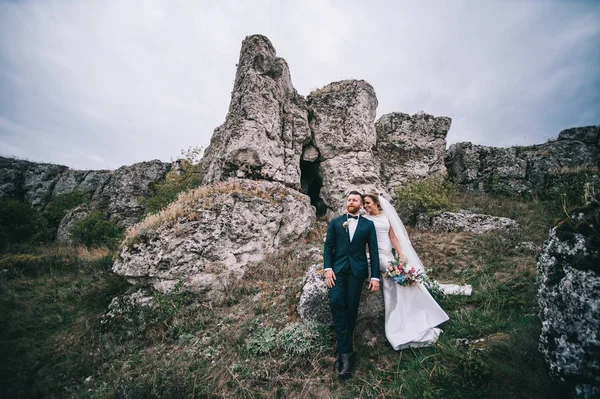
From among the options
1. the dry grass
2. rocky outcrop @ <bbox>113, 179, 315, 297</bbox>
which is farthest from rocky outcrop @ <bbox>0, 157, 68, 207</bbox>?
rocky outcrop @ <bbox>113, 179, 315, 297</bbox>

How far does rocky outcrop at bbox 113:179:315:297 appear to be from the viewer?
671cm

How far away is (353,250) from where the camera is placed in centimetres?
408

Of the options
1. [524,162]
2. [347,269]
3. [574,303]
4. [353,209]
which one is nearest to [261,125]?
[353,209]

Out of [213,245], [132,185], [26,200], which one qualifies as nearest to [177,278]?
[213,245]

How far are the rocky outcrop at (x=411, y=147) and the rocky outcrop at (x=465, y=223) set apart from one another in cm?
440

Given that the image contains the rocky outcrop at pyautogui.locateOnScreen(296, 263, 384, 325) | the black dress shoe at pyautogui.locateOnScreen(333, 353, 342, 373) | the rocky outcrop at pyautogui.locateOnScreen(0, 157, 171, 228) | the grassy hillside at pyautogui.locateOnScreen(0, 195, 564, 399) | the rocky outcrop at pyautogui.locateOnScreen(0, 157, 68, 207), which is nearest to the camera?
the grassy hillside at pyautogui.locateOnScreen(0, 195, 564, 399)

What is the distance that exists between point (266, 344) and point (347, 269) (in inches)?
90.0

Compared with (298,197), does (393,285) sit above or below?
below

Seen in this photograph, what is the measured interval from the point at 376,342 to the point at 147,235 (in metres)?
6.99

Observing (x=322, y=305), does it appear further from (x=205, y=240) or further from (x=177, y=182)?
(x=177, y=182)

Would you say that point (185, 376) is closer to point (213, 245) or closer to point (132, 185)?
point (213, 245)

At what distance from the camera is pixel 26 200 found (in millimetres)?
20812

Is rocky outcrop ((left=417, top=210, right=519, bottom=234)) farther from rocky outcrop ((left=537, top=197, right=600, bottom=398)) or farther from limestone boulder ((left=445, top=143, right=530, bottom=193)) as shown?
rocky outcrop ((left=537, top=197, right=600, bottom=398))

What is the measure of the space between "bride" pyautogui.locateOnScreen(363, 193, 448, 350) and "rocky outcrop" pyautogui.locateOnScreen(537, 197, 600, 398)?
149 cm
